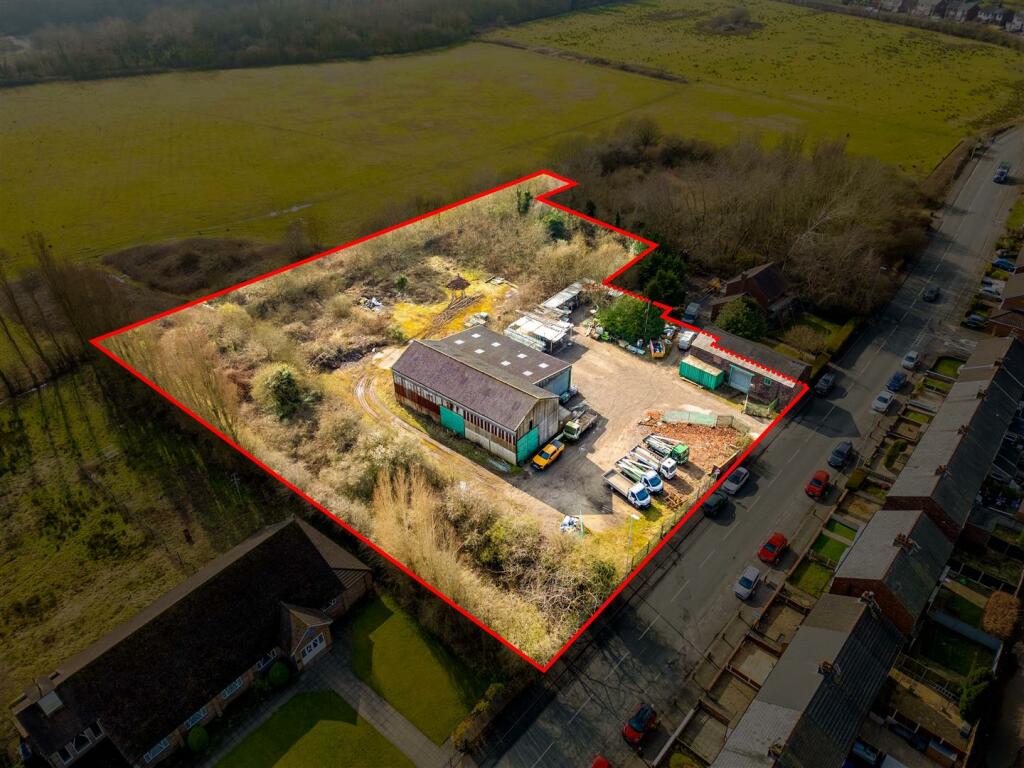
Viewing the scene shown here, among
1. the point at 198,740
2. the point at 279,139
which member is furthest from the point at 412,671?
the point at 279,139

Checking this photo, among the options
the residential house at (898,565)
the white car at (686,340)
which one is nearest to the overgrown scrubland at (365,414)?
the residential house at (898,565)

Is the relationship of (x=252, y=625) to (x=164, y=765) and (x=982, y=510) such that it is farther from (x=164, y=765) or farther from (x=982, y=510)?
(x=982, y=510)

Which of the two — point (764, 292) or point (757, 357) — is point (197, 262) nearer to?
point (757, 357)

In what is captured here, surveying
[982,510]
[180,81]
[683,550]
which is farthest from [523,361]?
[180,81]

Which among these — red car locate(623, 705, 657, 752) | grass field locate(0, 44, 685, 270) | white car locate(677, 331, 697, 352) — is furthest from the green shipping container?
grass field locate(0, 44, 685, 270)

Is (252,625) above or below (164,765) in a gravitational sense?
above

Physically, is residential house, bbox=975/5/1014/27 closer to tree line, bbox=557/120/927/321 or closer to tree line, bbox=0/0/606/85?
tree line, bbox=557/120/927/321

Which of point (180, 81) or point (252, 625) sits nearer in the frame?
point (252, 625)
